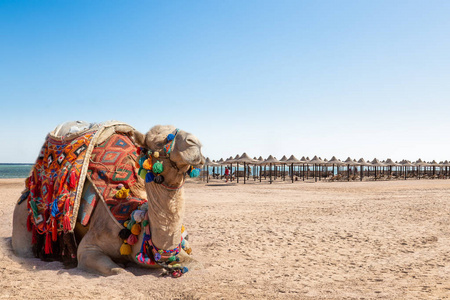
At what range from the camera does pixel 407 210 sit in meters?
12.1

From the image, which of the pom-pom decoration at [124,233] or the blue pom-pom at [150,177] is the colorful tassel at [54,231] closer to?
the pom-pom decoration at [124,233]

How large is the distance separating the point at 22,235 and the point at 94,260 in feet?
6.62

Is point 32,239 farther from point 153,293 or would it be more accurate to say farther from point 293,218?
point 293,218

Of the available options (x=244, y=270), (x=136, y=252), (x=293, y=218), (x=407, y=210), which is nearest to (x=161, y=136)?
(x=136, y=252)

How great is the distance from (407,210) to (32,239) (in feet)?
36.6

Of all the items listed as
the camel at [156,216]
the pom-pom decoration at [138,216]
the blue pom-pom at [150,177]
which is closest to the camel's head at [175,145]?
the camel at [156,216]

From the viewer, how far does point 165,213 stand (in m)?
4.41

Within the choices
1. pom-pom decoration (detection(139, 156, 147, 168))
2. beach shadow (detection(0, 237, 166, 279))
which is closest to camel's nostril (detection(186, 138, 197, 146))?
pom-pom decoration (detection(139, 156, 147, 168))

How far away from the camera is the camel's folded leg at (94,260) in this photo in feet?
15.6

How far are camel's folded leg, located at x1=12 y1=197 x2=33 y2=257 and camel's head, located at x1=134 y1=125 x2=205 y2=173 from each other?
303cm

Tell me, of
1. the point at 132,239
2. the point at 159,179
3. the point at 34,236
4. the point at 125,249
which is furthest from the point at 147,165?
the point at 34,236

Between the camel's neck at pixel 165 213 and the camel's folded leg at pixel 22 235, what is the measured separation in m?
2.80

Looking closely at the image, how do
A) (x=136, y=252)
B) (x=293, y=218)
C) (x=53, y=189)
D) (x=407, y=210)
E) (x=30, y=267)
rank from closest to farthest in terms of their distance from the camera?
(x=136, y=252) → (x=30, y=267) → (x=53, y=189) → (x=293, y=218) → (x=407, y=210)

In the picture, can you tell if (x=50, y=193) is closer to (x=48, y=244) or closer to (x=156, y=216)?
(x=48, y=244)
